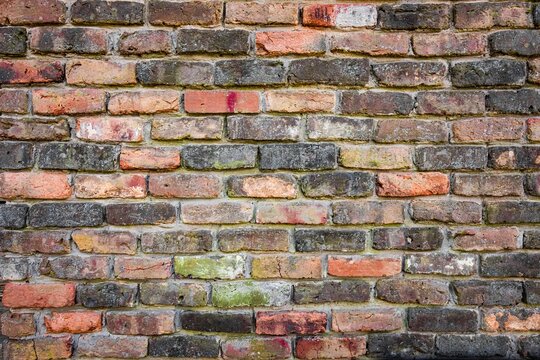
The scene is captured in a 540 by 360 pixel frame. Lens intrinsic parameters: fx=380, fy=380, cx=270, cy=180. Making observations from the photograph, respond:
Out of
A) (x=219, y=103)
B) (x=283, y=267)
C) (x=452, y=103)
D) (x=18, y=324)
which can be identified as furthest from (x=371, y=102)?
(x=18, y=324)

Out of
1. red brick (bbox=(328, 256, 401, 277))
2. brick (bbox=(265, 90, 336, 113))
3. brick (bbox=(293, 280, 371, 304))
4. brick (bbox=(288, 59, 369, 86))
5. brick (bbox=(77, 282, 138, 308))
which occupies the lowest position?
brick (bbox=(77, 282, 138, 308))

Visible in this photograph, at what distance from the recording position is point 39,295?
46.5 inches

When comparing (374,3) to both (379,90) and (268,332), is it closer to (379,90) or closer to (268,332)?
(379,90)

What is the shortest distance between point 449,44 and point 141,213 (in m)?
1.09

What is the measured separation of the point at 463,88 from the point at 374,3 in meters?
0.38

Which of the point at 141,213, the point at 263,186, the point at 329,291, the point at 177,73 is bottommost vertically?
the point at 329,291

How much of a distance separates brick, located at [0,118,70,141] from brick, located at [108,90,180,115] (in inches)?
6.4

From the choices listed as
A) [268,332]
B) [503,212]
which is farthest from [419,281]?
[268,332]

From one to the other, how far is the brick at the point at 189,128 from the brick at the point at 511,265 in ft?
3.03

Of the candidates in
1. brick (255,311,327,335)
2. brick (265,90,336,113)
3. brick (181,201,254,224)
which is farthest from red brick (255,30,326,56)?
brick (255,311,327,335)

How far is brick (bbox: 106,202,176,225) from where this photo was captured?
1.17m

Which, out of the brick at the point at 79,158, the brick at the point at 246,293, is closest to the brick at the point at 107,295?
the brick at the point at 246,293

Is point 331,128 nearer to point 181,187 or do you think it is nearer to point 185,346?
point 181,187

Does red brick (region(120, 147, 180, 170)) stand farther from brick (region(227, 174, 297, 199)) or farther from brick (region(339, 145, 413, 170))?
brick (region(339, 145, 413, 170))
